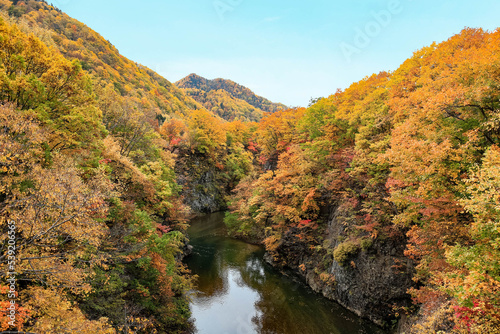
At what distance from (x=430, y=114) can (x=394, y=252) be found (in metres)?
9.35

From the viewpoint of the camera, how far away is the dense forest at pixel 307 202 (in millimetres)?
6500

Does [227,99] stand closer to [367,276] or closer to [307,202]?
[307,202]

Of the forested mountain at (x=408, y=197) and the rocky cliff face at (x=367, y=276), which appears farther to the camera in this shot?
the rocky cliff face at (x=367, y=276)

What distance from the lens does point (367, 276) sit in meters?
15.1

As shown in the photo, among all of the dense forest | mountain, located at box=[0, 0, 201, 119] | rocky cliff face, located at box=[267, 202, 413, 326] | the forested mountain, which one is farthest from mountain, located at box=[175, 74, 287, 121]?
rocky cliff face, located at box=[267, 202, 413, 326]

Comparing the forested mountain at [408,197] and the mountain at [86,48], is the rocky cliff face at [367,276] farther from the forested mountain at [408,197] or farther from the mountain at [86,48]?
the mountain at [86,48]

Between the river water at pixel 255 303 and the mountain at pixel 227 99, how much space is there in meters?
63.7

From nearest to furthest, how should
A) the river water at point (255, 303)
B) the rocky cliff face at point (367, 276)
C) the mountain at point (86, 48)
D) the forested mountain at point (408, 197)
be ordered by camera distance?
the forested mountain at point (408, 197) → the rocky cliff face at point (367, 276) → the river water at point (255, 303) → the mountain at point (86, 48)

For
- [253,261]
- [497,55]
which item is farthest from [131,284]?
[497,55]

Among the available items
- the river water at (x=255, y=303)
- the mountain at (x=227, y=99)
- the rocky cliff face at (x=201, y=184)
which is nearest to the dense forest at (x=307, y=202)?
the river water at (x=255, y=303)

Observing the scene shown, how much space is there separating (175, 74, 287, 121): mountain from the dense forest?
63.1 metres

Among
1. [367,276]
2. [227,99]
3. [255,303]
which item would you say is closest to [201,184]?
[255,303]

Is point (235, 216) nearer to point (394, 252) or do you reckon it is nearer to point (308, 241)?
point (308, 241)

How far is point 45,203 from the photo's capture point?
6809mm
